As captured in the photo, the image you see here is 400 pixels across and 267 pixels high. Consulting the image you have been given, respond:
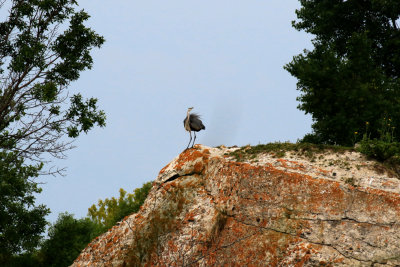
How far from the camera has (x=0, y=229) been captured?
2378 centimetres

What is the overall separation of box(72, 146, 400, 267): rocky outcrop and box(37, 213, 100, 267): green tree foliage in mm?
15493

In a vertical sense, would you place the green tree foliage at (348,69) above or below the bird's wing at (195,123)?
above

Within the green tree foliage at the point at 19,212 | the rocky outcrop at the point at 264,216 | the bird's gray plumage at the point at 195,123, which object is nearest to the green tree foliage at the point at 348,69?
the rocky outcrop at the point at 264,216

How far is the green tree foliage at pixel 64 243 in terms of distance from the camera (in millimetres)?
28734

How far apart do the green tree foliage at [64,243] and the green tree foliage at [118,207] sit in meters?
2.49

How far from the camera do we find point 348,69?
71.1ft

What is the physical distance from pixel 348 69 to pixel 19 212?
1731 centimetres

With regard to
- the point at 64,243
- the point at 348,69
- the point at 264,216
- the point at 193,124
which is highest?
the point at 348,69

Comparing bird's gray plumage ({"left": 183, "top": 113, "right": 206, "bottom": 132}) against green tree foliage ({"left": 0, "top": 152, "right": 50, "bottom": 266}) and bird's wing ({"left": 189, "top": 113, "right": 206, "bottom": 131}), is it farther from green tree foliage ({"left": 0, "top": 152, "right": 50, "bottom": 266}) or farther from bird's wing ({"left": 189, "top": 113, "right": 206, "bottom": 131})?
green tree foliage ({"left": 0, "top": 152, "right": 50, "bottom": 266})

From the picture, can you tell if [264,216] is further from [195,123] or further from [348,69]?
[348,69]

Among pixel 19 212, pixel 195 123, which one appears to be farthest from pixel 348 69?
pixel 19 212

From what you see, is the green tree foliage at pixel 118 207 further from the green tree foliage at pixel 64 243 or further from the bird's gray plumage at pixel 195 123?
the bird's gray plumage at pixel 195 123

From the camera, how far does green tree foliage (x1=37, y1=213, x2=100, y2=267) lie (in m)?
28.7

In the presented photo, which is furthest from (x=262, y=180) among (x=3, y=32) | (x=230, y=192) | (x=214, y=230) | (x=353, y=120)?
(x=3, y=32)
